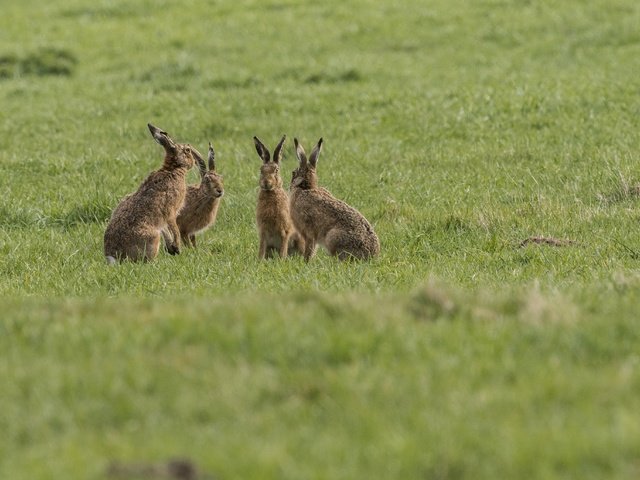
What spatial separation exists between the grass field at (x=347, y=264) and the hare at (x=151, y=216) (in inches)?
10.9

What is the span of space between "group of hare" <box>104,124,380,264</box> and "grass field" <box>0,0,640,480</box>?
303 mm

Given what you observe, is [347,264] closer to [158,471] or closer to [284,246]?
[284,246]

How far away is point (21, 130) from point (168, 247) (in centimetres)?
900

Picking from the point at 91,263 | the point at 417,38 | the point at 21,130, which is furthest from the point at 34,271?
the point at 417,38

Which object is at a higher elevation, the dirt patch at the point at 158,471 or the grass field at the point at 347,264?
the dirt patch at the point at 158,471

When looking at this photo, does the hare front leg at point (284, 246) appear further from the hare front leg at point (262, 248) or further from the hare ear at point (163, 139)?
the hare ear at point (163, 139)

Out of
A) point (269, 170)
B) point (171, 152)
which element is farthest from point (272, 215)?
point (171, 152)

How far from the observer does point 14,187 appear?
640 inches

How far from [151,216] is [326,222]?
187cm

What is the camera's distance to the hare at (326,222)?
11.4 m

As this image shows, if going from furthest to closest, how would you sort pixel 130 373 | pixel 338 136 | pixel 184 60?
pixel 184 60 < pixel 338 136 < pixel 130 373

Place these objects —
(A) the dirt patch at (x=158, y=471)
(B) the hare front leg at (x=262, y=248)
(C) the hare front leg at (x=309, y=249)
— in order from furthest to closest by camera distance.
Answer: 1. (B) the hare front leg at (x=262, y=248)
2. (C) the hare front leg at (x=309, y=249)
3. (A) the dirt patch at (x=158, y=471)

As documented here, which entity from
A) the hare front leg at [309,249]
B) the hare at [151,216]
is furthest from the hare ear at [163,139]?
the hare front leg at [309,249]

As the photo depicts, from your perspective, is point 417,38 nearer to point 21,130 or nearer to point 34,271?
point 21,130
